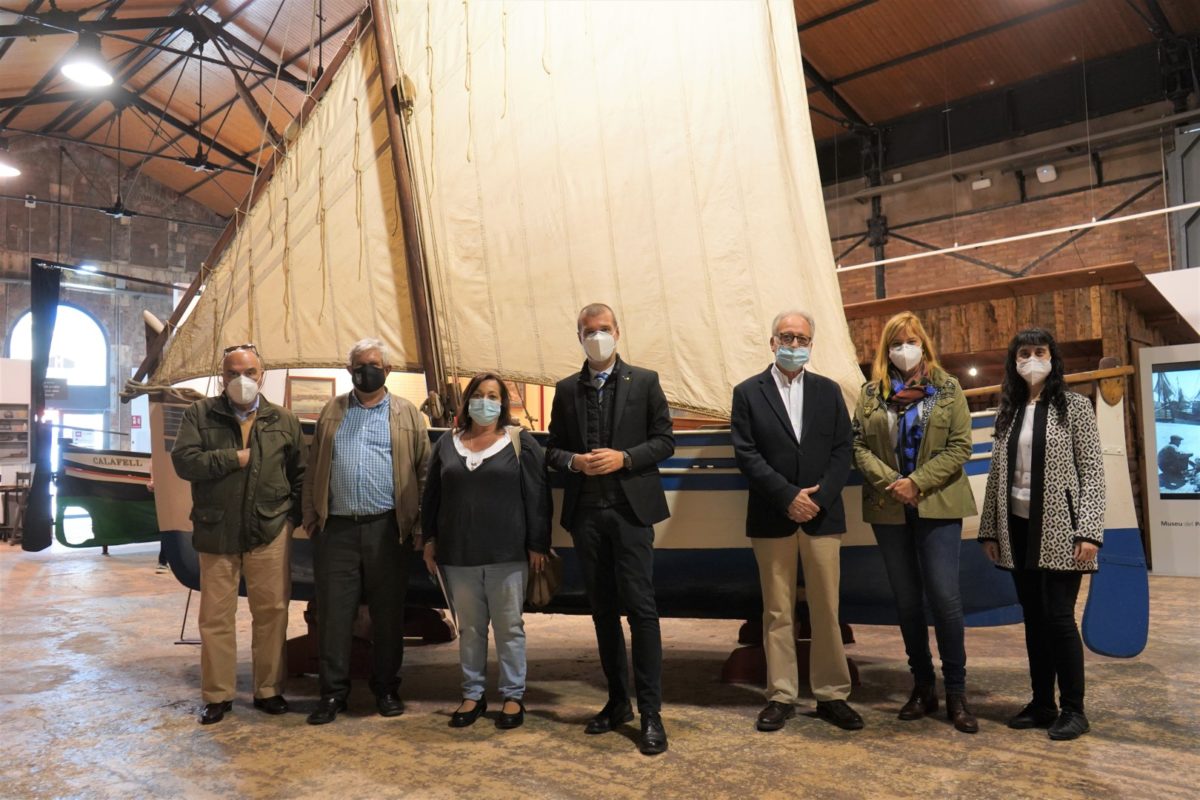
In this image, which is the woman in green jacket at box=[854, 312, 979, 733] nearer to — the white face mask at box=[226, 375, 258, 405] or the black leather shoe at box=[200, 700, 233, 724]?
the white face mask at box=[226, 375, 258, 405]

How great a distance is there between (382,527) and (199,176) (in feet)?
51.5

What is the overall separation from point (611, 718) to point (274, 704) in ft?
4.04

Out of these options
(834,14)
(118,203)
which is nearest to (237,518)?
(834,14)

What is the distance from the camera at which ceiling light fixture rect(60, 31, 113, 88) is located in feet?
28.6

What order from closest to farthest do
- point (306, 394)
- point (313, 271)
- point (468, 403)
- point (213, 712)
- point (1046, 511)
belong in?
point (1046, 511), point (468, 403), point (213, 712), point (313, 271), point (306, 394)

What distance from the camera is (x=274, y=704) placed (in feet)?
10.2

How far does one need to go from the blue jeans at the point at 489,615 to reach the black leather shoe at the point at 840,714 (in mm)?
1016

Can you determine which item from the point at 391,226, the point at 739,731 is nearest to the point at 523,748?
the point at 739,731

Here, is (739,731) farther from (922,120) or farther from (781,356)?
(922,120)

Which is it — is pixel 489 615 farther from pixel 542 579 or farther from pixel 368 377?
pixel 368 377

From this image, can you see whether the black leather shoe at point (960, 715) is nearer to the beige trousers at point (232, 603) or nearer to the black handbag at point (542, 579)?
the black handbag at point (542, 579)

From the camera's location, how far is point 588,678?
3.69m

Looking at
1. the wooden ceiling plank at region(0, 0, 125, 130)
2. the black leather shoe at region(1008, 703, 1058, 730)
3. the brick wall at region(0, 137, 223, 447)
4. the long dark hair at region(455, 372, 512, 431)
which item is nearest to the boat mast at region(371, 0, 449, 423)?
the long dark hair at region(455, 372, 512, 431)

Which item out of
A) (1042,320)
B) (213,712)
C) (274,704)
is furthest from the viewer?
(1042,320)
